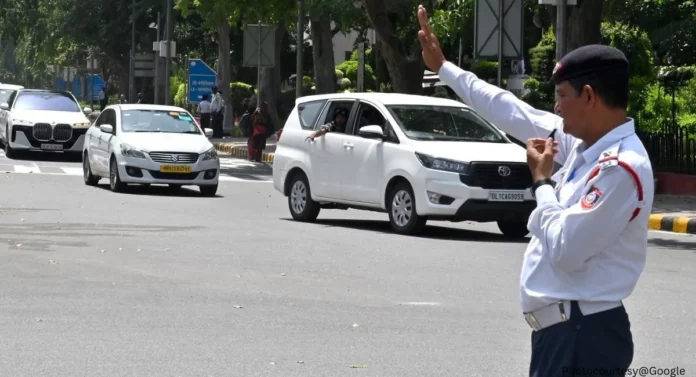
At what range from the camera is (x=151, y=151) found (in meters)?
22.7

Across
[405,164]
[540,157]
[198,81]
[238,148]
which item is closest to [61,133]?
[238,148]

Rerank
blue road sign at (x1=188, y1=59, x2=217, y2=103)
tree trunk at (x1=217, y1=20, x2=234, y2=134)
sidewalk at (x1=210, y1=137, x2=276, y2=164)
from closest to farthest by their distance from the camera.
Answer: sidewalk at (x1=210, y1=137, x2=276, y2=164) → blue road sign at (x1=188, y1=59, x2=217, y2=103) → tree trunk at (x1=217, y1=20, x2=234, y2=134)

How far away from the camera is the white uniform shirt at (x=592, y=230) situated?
149 inches

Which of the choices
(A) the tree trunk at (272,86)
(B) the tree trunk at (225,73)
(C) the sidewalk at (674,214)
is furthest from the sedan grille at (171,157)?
(B) the tree trunk at (225,73)

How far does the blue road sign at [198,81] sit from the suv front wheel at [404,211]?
29397 millimetres

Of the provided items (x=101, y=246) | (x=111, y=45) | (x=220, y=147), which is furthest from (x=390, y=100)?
(x=111, y=45)

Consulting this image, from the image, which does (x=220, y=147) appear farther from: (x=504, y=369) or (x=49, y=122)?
(x=504, y=369)

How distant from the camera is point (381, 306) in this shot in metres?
10.2

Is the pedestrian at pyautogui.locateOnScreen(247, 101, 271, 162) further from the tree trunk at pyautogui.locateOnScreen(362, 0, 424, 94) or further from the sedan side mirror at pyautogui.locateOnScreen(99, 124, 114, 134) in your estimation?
the sedan side mirror at pyautogui.locateOnScreen(99, 124, 114, 134)

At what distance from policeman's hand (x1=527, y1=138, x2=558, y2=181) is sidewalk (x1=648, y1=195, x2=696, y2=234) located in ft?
46.3

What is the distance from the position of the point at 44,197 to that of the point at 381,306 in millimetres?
11887

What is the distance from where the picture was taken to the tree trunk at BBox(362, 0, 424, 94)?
29812mm

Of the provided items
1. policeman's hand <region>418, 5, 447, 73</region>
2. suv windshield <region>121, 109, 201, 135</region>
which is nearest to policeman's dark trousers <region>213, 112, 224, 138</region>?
suv windshield <region>121, 109, 201, 135</region>

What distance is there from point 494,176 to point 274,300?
19.9ft
